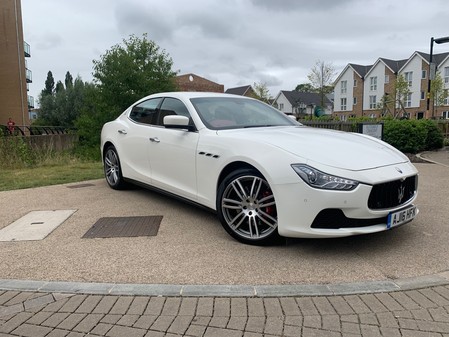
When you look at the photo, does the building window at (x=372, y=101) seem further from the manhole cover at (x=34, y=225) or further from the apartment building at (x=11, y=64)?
the manhole cover at (x=34, y=225)

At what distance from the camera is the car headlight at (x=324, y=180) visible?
344 cm

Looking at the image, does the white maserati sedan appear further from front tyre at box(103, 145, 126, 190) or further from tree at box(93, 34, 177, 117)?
tree at box(93, 34, 177, 117)

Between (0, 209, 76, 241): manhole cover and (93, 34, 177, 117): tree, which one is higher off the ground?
(93, 34, 177, 117): tree

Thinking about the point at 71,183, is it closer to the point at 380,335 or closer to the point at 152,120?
the point at 152,120

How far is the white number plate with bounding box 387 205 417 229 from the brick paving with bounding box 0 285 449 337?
0.70m

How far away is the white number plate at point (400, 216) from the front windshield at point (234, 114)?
1.85 meters

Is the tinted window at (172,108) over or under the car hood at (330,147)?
over

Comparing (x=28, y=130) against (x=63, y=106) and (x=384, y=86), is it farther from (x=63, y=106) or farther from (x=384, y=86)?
(x=384, y=86)

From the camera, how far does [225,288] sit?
3.12 meters

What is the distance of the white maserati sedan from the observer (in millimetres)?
3494

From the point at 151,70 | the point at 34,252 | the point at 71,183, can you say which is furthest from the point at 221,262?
the point at 151,70

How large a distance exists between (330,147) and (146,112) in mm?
2956

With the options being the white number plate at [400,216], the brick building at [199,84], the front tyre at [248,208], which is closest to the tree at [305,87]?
the brick building at [199,84]

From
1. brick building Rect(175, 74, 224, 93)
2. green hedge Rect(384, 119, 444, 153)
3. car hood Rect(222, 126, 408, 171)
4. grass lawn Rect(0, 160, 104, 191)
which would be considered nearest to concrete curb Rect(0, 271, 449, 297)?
car hood Rect(222, 126, 408, 171)
